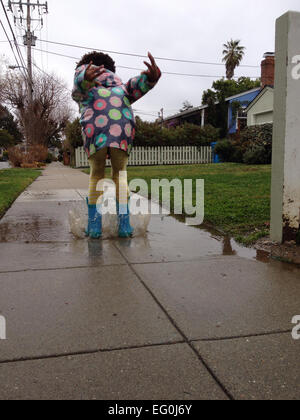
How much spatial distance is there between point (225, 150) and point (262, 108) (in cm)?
460

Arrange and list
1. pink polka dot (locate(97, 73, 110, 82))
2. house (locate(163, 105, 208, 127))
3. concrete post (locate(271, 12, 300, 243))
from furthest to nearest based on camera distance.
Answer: house (locate(163, 105, 208, 127)), pink polka dot (locate(97, 73, 110, 82)), concrete post (locate(271, 12, 300, 243))

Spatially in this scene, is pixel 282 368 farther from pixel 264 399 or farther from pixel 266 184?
pixel 266 184

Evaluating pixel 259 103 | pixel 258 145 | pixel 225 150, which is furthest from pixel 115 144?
pixel 259 103

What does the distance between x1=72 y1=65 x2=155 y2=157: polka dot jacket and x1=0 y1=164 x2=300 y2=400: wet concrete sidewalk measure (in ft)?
3.37

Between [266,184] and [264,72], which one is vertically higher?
[264,72]

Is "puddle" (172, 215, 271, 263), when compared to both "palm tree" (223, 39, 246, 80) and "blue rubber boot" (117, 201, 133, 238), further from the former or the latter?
"palm tree" (223, 39, 246, 80)

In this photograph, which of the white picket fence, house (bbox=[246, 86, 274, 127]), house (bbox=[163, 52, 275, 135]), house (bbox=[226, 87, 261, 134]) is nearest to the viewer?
house (bbox=[246, 86, 274, 127])

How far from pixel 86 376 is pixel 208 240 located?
2.65m

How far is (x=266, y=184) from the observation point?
8.28 m

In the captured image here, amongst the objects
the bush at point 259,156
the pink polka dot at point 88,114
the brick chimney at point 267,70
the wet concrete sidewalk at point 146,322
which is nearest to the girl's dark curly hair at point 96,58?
the pink polka dot at point 88,114

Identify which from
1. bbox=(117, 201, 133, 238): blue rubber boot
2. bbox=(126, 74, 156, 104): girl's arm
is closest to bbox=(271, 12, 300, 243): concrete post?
bbox=(126, 74, 156, 104): girl's arm

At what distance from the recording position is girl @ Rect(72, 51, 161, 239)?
371 centimetres

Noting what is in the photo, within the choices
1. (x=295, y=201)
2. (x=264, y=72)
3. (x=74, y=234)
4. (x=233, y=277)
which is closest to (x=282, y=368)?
(x=233, y=277)

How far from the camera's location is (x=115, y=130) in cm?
374
